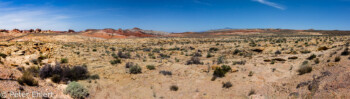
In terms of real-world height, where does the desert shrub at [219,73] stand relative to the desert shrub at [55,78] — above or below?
below

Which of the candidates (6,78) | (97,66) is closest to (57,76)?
(6,78)

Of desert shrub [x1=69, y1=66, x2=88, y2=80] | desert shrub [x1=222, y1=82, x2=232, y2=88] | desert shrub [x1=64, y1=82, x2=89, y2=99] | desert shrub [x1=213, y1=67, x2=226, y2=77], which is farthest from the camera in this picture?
desert shrub [x1=213, y1=67, x2=226, y2=77]

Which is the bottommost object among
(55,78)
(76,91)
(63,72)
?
(76,91)

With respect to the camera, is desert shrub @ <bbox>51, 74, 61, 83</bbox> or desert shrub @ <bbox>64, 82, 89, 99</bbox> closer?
desert shrub @ <bbox>64, 82, 89, 99</bbox>

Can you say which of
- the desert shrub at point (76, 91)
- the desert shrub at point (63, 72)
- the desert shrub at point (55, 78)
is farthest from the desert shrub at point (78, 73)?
the desert shrub at point (76, 91)

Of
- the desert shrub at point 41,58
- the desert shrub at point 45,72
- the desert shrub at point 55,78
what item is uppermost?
the desert shrub at point 41,58

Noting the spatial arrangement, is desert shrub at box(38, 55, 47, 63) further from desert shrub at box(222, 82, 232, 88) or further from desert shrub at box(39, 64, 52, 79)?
desert shrub at box(222, 82, 232, 88)

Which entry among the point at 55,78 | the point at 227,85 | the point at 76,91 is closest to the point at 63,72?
the point at 55,78

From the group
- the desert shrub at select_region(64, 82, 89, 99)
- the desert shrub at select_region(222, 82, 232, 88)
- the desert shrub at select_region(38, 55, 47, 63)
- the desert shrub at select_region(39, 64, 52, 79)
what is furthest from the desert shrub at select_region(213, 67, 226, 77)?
the desert shrub at select_region(38, 55, 47, 63)

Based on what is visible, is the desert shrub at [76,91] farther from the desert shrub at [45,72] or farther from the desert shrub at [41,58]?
the desert shrub at [41,58]

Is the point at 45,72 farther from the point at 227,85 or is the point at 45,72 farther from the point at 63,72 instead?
the point at 227,85

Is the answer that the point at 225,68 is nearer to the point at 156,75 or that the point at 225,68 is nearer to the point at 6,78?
the point at 156,75

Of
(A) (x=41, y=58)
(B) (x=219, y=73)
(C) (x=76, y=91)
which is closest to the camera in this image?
(C) (x=76, y=91)

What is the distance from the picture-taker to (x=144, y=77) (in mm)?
9344
